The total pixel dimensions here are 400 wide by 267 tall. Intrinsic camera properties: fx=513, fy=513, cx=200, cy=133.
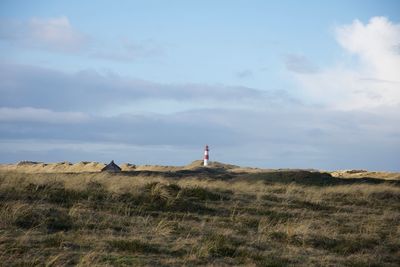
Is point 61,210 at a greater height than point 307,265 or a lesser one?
greater

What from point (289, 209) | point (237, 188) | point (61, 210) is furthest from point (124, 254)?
point (237, 188)

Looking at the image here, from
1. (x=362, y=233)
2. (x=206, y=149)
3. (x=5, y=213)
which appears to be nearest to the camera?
(x=5, y=213)

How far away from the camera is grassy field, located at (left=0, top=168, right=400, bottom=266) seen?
871 centimetres

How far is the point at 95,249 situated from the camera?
869 centimetres

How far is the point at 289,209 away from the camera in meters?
15.8

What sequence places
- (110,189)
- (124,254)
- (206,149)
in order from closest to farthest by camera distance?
(124,254)
(110,189)
(206,149)

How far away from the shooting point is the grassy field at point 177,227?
871cm

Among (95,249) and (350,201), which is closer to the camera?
(95,249)

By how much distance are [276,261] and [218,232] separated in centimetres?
218

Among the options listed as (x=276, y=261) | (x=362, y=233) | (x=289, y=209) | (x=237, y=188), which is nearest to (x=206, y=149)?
(x=237, y=188)

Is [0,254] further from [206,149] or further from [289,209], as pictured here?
[206,149]

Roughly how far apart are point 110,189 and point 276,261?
7389 millimetres

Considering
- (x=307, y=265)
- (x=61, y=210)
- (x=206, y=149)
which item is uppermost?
(x=206, y=149)

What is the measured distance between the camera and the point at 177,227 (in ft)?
36.8
